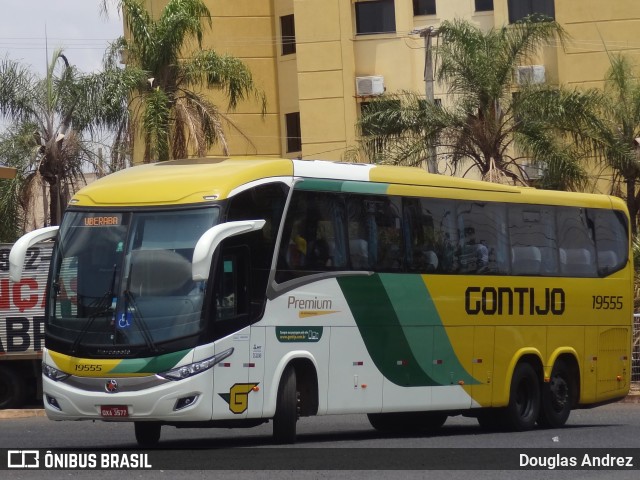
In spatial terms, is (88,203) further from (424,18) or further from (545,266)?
(424,18)

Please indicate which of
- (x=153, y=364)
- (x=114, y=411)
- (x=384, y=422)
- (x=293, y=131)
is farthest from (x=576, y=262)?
(x=293, y=131)

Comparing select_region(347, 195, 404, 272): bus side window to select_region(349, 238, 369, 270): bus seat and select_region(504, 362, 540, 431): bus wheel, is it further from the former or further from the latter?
select_region(504, 362, 540, 431): bus wheel

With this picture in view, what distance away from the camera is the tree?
32.5 m

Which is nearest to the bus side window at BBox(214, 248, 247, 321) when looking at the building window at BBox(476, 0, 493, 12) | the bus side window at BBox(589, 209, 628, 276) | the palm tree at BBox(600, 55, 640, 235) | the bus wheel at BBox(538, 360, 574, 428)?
the bus wheel at BBox(538, 360, 574, 428)

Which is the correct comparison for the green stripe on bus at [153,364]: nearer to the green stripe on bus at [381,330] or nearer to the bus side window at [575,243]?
the green stripe on bus at [381,330]

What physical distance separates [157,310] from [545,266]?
23.6 feet

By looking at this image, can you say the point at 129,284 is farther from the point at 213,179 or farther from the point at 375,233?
the point at 375,233

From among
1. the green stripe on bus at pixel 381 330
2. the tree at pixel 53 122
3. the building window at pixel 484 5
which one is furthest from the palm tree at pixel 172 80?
the green stripe on bus at pixel 381 330

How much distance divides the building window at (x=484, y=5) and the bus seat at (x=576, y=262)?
23.2 metres

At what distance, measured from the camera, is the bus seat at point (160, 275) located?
47.1ft

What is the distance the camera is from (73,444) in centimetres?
1631
